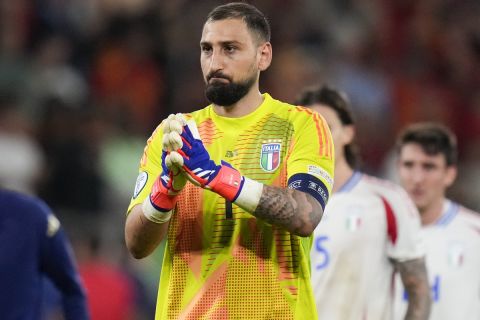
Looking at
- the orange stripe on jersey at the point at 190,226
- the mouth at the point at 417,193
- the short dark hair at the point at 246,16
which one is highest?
the short dark hair at the point at 246,16

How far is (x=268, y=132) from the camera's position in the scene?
4574 mm

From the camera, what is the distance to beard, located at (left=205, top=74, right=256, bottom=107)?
14.8ft

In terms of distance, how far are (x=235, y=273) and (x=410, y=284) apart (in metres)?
1.88

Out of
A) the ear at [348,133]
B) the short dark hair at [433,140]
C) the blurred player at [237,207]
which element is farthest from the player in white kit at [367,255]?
the blurred player at [237,207]

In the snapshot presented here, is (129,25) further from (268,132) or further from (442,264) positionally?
(268,132)

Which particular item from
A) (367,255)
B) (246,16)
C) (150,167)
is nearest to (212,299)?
(150,167)

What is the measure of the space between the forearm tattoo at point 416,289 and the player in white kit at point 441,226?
489 millimetres

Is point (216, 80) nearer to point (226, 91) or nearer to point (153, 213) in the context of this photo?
point (226, 91)

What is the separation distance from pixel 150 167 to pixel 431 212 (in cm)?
316

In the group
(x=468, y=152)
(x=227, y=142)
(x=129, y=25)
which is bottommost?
(x=227, y=142)

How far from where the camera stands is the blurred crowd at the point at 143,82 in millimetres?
10031

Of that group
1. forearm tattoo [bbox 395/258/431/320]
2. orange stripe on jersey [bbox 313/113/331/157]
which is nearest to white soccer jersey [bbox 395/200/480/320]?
forearm tattoo [bbox 395/258/431/320]

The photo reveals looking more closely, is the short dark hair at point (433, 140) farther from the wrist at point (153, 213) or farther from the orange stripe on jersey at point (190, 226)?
the wrist at point (153, 213)

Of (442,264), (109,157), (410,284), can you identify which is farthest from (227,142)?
(109,157)
